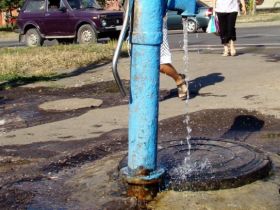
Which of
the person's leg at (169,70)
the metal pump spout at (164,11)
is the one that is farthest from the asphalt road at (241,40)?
the metal pump spout at (164,11)

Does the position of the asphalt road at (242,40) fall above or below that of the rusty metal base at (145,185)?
below

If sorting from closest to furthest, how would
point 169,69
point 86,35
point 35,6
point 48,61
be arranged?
point 169,69 < point 48,61 < point 86,35 < point 35,6

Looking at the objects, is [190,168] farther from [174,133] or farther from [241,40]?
[241,40]

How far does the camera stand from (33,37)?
2245 cm

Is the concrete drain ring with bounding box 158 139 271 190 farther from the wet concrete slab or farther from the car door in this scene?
the car door

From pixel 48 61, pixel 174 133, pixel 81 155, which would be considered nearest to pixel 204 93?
pixel 174 133

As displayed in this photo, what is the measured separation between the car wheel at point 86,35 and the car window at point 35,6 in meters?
2.07

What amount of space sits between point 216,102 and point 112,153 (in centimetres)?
258

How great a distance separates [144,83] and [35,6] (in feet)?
63.8

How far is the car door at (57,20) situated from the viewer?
21.0 m

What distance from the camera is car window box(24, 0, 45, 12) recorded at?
864 inches

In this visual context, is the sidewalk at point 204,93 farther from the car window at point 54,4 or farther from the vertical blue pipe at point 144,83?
the car window at point 54,4

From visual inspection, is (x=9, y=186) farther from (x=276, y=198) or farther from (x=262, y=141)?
(x=262, y=141)

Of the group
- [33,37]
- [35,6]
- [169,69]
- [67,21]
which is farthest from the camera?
[33,37]
